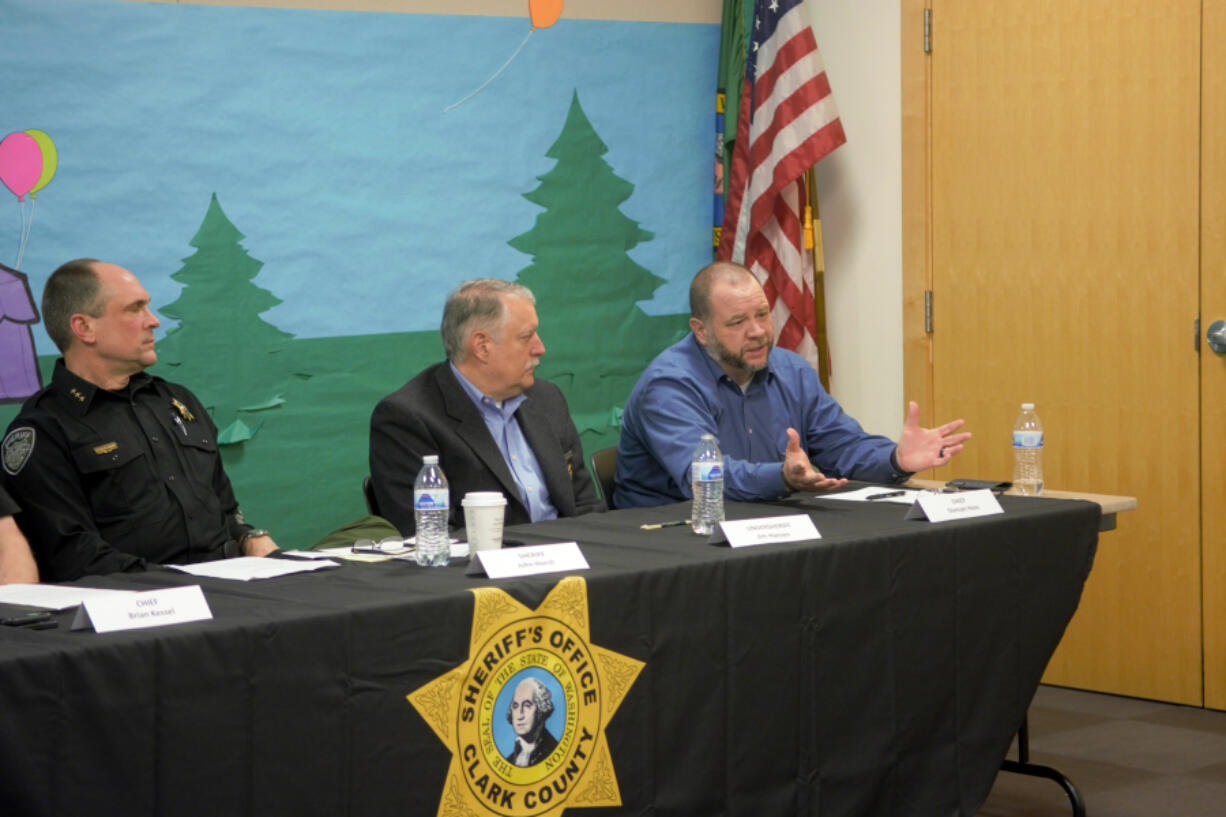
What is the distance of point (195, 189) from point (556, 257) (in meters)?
1.35

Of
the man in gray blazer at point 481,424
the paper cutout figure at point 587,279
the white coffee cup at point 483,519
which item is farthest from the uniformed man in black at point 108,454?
the paper cutout figure at point 587,279

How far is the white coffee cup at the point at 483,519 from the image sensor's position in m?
2.38

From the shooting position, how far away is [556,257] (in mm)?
4840

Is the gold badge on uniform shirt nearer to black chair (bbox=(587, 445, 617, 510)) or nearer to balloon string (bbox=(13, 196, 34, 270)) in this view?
balloon string (bbox=(13, 196, 34, 270))

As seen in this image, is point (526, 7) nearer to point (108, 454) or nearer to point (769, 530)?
point (108, 454)

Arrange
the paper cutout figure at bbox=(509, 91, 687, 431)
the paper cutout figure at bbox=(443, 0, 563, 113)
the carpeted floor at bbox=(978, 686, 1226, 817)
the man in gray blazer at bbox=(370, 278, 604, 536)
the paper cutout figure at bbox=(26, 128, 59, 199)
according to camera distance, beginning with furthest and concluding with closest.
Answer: the paper cutout figure at bbox=(509, 91, 687, 431)
the paper cutout figure at bbox=(443, 0, 563, 113)
the paper cutout figure at bbox=(26, 128, 59, 199)
the carpeted floor at bbox=(978, 686, 1226, 817)
the man in gray blazer at bbox=(370, 278, 604, 536)

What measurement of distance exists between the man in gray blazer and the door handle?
83.1 inches

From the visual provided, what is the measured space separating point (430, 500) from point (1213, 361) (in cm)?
291

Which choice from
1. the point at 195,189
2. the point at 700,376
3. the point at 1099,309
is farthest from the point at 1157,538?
the point at 195,189

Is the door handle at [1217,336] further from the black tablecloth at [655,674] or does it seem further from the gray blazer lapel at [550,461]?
the gray blazer lapel at [550,461]

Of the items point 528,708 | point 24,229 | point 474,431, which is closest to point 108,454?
point 474,431

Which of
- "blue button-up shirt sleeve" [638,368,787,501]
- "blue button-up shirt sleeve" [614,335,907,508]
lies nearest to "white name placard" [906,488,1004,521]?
"blue button-up shirt sleeve" [638,368,787,501]

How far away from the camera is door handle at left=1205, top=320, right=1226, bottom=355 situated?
13.7 ft

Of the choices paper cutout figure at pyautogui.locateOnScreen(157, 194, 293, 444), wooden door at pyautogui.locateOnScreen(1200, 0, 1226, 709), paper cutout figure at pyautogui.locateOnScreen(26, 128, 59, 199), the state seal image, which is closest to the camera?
the state seal image
